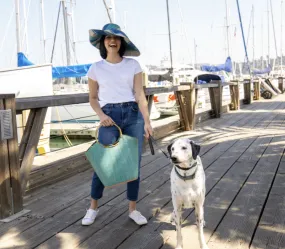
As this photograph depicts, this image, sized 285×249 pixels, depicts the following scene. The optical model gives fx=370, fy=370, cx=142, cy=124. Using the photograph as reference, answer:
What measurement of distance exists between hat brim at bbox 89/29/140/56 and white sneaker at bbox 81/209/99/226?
4.93 feet

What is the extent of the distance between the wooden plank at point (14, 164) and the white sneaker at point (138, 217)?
1172 mm

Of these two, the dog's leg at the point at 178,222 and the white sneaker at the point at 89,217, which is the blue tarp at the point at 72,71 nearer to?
the white sneaker at the point at 89,217

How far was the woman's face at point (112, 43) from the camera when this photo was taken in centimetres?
321

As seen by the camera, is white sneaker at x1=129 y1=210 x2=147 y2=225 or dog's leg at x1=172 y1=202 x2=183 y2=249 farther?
white sneaker at x1=129 y1=210 x2=147 y2=225

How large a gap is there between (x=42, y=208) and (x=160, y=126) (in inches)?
171

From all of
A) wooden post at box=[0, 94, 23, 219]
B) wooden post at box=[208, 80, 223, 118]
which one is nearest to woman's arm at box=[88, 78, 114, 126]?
wooden post at box=[0, 94, 23, 219]

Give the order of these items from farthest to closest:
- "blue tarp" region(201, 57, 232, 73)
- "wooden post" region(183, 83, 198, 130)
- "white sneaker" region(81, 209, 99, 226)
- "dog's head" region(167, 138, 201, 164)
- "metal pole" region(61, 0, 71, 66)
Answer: "blue tarp" region(201, 57, 232, 73) → "metal pole" region(61, 0, 71, 66) → "wooden post" region(183, 83, 198, 130) → "white sneaker" region(81, 209, 99, 226) → "dog's head" region(167, 138, 201, 164)

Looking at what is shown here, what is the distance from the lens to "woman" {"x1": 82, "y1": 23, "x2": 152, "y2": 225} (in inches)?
126

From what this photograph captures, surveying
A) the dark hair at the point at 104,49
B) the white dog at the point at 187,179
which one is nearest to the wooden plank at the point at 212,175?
the white dog at the point at 187,179

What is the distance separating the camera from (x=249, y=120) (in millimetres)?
10852

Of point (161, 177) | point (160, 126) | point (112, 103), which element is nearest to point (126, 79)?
point (112, 103)

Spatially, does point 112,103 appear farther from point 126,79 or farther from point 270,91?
point 270,91

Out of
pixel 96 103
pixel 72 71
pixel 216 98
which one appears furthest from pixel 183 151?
pixel 72 71

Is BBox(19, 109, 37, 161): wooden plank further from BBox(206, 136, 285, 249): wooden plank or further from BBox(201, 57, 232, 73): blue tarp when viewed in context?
BBox(201, 57, 232, 73): blue tarp
